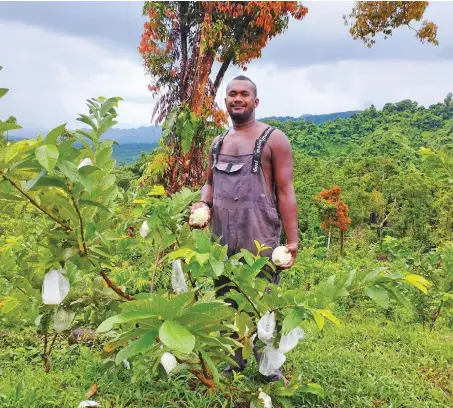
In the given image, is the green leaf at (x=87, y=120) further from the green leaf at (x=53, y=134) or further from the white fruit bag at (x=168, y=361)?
the white fruit bag at (x=168, y=361)

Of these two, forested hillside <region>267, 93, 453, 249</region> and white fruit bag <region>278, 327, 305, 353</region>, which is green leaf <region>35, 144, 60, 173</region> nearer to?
white fruit bag <region>278, 327, 305, 353</region>

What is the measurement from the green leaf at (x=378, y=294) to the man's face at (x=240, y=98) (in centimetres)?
111

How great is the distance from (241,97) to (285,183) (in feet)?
1.49

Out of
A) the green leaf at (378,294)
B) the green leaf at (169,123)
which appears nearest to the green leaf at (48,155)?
the green leaf at (378,294)

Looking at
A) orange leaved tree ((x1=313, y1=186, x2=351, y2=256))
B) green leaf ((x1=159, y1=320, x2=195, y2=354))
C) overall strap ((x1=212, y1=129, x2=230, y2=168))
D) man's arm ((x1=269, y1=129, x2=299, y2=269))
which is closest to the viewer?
green leaf ((x1=159, y1=320, x2=195, y2=354))

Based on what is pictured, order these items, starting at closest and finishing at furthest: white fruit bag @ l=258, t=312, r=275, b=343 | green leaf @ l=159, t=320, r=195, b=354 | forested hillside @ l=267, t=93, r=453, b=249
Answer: green leaf @ l=159, t=320, r=195, b=354
white fruit bag @ l=258, t=312, r=275, b=343
forested hillside @ l=267, t=93, r=453, b=249

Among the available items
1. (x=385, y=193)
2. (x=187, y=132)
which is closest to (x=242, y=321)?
(x=187, y=132)

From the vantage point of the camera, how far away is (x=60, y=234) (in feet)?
5.13

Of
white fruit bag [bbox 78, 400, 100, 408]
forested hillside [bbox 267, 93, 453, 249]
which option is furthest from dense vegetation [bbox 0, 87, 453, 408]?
forested hillside [bbox 267, 93, 453, 249]

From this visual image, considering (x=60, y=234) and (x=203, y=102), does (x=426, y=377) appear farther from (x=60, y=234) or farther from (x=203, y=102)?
(x=203, y=102)

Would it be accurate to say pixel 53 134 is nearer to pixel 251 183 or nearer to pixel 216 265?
pixel 216 265

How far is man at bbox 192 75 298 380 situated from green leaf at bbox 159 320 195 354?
4.16 ft

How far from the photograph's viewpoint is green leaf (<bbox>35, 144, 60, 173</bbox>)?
3.43ft

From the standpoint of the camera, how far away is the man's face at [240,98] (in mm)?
2283
